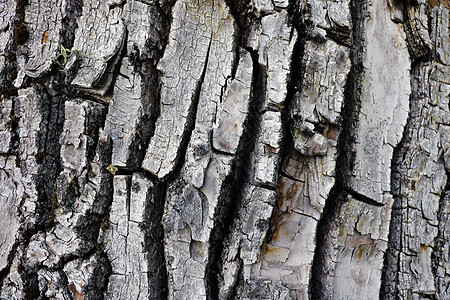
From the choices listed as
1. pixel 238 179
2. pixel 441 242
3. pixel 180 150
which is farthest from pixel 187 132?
pixel 441 242

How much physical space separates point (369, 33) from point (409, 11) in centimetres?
27

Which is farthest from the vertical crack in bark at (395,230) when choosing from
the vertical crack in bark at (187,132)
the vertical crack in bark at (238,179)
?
the vertical crack in bark at (187,132)

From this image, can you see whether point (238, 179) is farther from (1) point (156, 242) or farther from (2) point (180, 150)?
(1) point (156, 242)

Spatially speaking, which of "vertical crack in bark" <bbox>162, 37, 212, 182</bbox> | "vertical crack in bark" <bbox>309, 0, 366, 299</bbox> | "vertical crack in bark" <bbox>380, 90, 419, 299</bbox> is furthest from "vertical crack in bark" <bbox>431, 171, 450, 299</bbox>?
"vertical crack in bark" <bbox>162, 37, 212, 182</bbox>

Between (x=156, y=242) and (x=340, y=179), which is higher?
(x=340, y=179)

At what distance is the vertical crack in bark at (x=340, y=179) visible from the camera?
1.50m

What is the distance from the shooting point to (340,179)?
1.52 metres

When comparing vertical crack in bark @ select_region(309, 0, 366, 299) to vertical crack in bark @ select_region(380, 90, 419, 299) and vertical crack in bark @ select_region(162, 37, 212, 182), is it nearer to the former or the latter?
vertical crack in bark @ select_region(380, 90, 419, 299)

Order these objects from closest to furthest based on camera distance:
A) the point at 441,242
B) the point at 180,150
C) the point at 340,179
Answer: the point at 180,150, the point at 340,179, the point at 441,242

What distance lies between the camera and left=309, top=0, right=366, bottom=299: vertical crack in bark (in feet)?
4.92

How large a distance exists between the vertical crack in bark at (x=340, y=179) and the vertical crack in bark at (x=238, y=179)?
0.37m

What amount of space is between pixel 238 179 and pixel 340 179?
0.46 m

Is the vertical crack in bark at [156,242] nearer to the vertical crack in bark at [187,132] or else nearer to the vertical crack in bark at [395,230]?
the vertical crack in bark at [187,132]

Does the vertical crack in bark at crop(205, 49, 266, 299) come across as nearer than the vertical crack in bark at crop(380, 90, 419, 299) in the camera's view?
Yes
